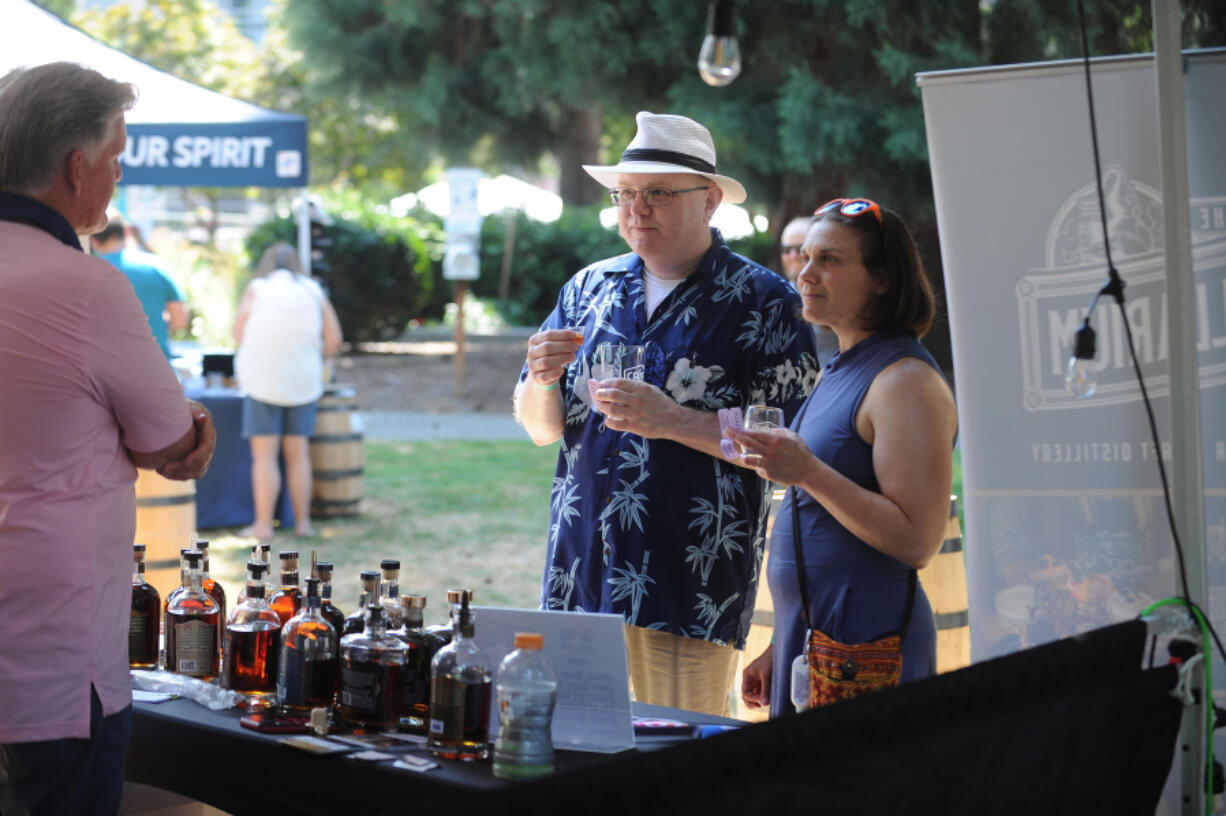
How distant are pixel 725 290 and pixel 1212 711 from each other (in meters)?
1.47

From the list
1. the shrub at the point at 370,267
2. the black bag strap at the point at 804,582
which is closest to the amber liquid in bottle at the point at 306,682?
the black bag strap at the point at 804,582

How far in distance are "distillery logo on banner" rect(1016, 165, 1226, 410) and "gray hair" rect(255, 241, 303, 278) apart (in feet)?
18.6

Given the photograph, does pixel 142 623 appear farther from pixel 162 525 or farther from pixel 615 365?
pixel 162 525

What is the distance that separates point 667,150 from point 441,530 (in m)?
5.67

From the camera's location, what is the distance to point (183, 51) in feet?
87.9

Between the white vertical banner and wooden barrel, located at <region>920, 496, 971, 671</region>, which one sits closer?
the white vertical banner

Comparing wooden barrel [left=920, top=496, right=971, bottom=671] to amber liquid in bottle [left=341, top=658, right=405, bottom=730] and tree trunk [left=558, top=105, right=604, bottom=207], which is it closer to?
amber liquid in bottle [left=341, top=658, right=405, bottom=730]

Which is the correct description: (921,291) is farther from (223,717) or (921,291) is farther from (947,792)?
(223,717)

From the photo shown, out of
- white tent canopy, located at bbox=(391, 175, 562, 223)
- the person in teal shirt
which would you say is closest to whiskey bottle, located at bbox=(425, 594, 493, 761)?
the person in teal shirt

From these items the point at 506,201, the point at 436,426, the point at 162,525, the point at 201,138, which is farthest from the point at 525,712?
the point at 506,201

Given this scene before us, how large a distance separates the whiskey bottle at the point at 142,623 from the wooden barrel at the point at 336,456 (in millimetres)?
5533

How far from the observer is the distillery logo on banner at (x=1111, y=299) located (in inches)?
112

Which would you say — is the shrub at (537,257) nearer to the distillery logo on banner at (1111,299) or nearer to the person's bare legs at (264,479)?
the person's bare legs at (264,479)

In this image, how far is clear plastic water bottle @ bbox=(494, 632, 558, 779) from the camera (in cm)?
199
